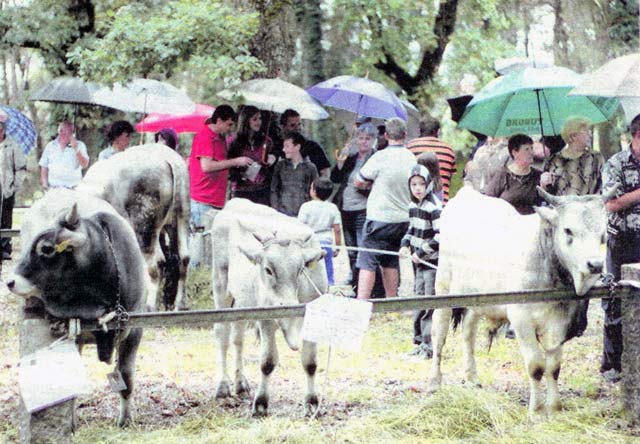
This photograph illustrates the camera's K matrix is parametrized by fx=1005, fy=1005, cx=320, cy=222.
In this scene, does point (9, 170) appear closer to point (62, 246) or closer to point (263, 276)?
point (263, 276)

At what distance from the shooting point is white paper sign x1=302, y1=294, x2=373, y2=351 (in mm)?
5660

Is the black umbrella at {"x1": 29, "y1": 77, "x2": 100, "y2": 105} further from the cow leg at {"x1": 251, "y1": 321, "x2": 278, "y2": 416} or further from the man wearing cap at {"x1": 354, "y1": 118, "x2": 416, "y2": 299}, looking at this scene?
the cow leg at {"x1": 251, "y1": 321, "x2": 278, "y2": 416}

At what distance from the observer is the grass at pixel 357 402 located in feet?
19.7

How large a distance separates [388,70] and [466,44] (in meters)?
2.15

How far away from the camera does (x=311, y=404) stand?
6723 millimetres

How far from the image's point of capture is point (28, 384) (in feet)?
16.4

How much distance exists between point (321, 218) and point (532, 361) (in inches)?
129

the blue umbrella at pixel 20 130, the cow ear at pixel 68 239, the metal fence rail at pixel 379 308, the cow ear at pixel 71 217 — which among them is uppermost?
the blue umbrella at pixel 20 130

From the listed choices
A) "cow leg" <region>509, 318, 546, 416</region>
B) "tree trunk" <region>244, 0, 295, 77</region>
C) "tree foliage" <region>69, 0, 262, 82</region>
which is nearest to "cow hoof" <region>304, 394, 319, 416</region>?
"cow leg" <region>509, 318, 546, 416</region>

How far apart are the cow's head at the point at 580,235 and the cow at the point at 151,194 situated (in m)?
4.26

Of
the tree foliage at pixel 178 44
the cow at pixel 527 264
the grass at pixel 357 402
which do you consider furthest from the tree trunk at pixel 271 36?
the cow at pixel 527 264

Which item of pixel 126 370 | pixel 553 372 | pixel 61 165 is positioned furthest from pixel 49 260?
pixel 61 165

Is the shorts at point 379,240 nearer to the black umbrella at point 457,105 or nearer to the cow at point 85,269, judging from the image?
the black umbrella at point 457,105

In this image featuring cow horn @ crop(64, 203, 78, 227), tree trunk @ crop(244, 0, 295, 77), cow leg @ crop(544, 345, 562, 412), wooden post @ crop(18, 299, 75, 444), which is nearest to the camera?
wooden post @ crop(18, 299, 75, 444)
